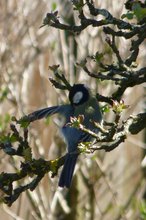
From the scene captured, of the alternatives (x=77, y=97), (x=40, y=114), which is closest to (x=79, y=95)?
(x=77, y=97)

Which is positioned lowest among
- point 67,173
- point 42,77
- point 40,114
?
point 42,77

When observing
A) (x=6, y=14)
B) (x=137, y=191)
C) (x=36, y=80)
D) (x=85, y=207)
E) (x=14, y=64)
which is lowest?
(x=137, y=191)

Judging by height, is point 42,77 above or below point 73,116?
below

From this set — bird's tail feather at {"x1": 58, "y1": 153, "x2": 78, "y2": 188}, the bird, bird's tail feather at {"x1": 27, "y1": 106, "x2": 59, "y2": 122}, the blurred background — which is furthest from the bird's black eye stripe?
the blurred background

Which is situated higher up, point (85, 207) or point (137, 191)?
point (85, 207)

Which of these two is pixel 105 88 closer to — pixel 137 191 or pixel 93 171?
pixel 93 171

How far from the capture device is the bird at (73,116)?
309cm

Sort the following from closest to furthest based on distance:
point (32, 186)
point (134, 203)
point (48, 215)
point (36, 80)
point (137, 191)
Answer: point (32, 186)
point (48, 215)
point (134, 203)
point (137, 191)
point (36, 80)

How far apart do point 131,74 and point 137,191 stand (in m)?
4.13

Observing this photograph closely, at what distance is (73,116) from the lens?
350 centimetres

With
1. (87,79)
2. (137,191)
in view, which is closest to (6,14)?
(87,79)

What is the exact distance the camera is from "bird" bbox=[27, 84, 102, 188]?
10.1 feet

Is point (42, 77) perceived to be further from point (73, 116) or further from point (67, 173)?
point (67, 173)

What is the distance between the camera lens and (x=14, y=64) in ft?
18.5
